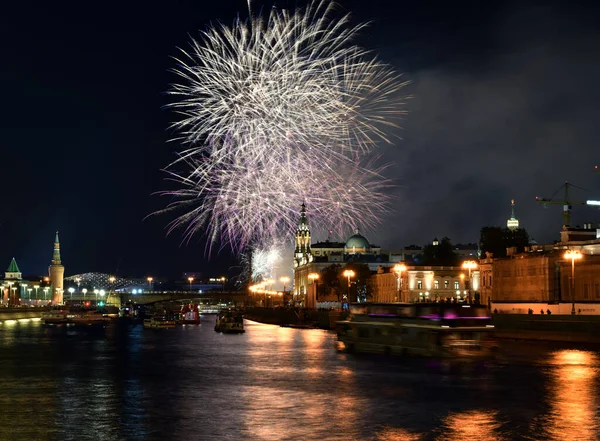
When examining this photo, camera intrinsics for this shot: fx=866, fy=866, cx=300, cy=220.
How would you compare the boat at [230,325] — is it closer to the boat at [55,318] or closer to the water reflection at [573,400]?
the water reflection at [573,400]

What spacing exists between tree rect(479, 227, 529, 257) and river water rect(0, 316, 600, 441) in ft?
316

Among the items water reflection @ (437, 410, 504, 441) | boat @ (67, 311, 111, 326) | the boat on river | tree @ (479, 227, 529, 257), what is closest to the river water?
water reflection @ (437, 410, 504, 441)

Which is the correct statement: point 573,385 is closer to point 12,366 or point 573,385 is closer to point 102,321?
point 12,366

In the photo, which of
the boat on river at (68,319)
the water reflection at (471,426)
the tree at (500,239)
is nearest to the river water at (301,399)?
the water reflection at (471,426)

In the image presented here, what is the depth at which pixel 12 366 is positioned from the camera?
43.2 meters

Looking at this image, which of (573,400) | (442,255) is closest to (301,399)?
(573,400)

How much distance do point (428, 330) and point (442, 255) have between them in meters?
119

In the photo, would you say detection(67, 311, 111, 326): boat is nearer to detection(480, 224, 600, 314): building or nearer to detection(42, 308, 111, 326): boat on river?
detection(42, 308, 111, 326): boat on river

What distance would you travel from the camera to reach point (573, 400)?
27.0 m

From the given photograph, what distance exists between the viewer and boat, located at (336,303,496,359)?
43.6 metres

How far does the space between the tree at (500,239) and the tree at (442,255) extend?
860 cm

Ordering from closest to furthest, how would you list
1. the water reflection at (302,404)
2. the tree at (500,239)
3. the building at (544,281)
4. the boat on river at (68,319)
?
the water reflection at (302,404) < the building at (544,281) < the tree at (500,239) < the boat on river at (68,319)

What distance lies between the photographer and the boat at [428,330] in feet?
143

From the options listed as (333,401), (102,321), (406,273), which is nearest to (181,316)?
(102,321)
